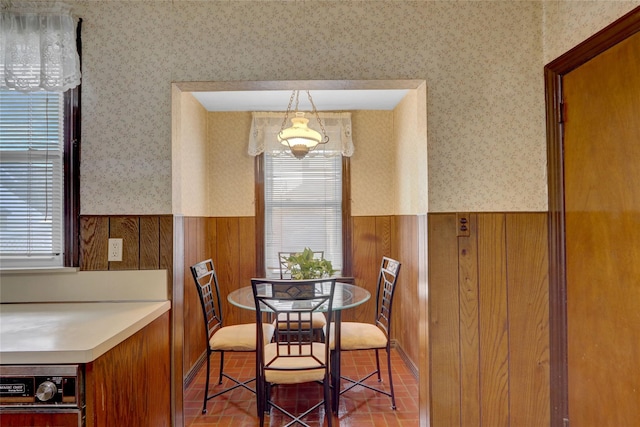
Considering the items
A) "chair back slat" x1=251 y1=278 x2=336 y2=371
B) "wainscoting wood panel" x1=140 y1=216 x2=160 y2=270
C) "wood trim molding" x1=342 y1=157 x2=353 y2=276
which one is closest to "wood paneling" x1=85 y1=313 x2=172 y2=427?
"wainscoting wood panel" x1=140 y1=216 x2=160 y2=270

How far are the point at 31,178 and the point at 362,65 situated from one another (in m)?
1.73

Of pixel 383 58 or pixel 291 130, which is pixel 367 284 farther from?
pixel 383 58

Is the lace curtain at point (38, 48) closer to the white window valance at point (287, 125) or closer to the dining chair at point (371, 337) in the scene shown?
the white window valance at point (287, 125)

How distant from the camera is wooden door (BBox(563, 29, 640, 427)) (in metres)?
1.29

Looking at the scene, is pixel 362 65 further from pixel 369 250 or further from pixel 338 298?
pixel 369 250

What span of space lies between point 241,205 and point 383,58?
2.30 m

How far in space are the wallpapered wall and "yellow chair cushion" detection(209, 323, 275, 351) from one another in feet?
4.20

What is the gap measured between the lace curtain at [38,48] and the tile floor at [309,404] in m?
2.09

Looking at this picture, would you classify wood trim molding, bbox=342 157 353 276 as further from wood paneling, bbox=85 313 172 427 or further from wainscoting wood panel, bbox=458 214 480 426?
wood paneling, bbox=85 313 172 427

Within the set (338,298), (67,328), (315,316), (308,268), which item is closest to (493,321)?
(338,298)

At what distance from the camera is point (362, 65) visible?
1718 mm

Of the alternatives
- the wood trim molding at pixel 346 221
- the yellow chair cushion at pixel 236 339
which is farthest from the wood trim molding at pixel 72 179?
the wood trim molding at pixel 346 221

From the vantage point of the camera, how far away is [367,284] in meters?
3.57

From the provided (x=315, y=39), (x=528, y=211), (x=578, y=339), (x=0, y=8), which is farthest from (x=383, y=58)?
(x=0, y=8)
